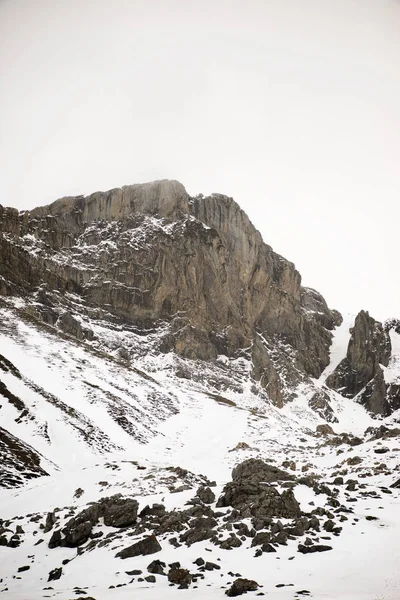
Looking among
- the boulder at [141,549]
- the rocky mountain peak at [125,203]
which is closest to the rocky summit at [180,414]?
the boulder at [141,549]

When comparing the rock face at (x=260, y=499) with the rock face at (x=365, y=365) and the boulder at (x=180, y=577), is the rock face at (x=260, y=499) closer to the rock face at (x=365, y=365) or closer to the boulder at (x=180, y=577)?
the boulder at (x=180, y=577)

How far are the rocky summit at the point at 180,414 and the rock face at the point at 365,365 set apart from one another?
548 millimetres

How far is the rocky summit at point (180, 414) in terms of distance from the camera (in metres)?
Answer: 12.1

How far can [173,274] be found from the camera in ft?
425

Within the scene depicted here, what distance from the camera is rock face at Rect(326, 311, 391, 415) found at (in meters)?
126

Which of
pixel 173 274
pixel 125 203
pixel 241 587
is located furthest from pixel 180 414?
pixel 125 203

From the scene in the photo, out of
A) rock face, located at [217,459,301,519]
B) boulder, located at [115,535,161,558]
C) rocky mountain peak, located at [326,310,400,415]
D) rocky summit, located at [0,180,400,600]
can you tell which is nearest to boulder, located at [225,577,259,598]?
rocky summit, located at [0,180,400,600]

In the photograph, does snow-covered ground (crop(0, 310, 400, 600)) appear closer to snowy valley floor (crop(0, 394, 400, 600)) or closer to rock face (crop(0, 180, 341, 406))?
snowy valley floor (crop(0, 394, 400, 600))

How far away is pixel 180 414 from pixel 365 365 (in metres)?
96.6

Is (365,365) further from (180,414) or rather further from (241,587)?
(241,587)

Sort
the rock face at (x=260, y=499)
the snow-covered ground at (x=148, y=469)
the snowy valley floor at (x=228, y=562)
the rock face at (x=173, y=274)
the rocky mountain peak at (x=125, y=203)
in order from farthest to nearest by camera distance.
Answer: the rocky mountain peak at (x=125, y=203), the rock face at (x=173, y=274), the rock face at (x=260, y=499), the snow-covered ground at (x=148, y=469), the snowy valley floor at (x=228, y=562)

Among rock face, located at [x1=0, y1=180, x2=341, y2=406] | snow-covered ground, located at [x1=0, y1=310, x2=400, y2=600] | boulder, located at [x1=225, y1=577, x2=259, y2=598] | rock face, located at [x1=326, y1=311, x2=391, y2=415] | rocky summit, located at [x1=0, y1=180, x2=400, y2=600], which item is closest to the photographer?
boulder, located at [x1=225, y1=577, x2=259, y2=598]

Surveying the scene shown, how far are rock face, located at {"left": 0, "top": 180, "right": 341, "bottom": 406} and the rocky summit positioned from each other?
0.56 m

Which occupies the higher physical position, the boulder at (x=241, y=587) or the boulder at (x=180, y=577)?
the boulder at (x=241, y=587)
